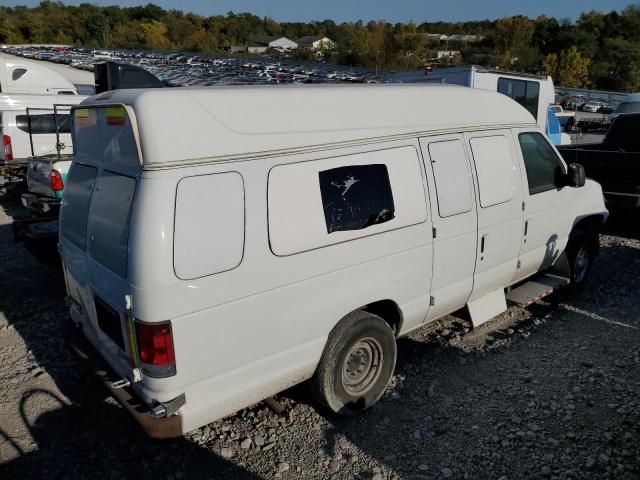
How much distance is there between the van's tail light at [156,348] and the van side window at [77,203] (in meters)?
0.98

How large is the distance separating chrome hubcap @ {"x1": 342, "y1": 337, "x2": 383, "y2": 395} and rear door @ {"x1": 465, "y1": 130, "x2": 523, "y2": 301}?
1.30m

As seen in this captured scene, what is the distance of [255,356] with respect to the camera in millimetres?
3088

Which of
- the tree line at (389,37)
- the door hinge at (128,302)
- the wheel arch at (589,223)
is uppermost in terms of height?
the tree line at (389,37)

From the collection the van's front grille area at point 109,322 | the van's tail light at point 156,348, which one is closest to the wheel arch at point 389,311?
the van's tail light at point 156,348

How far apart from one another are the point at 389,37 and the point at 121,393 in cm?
9016

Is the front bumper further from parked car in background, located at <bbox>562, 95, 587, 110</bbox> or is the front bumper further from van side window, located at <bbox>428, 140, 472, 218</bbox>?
parked car in background, located at <bbox>562, 95, 587, 110</bbox>

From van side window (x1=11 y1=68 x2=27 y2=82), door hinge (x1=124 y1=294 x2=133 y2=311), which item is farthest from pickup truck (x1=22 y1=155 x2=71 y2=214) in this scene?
van side window (x1=11 y1=68 x2=27 y2=82)

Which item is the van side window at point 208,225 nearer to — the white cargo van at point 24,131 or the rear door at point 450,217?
the rear door at point 450,217

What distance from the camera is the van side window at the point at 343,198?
310cm

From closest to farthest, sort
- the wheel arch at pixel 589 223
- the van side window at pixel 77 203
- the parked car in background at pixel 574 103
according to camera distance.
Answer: the van side window at pixel 77 203 → the wheel arch at pixel 589 223 → the parked car in background at pixel 574 103

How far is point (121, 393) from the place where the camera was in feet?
10.1

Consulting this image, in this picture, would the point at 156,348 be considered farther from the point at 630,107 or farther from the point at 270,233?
the point at 630,107

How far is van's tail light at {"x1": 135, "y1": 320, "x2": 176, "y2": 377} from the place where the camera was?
8.78 ft

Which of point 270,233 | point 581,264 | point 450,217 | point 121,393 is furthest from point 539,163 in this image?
point 121,393
